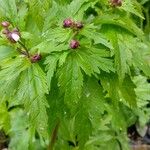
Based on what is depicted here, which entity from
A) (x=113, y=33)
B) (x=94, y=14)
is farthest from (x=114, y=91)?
(x=94, y=14)

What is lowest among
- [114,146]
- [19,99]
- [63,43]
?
[114,146]

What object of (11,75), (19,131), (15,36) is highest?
(15,36)

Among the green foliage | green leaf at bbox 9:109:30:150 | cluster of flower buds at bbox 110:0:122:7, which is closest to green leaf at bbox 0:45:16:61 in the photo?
the green foliage

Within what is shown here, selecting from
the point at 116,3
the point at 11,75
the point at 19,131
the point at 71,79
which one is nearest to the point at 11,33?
the point at 11,75

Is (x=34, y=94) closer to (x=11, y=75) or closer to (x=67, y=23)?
(x=11, y=75)

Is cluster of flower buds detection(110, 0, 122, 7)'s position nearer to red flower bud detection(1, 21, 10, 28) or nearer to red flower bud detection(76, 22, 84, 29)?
red flower bud detection(76, 22, 84, 29)

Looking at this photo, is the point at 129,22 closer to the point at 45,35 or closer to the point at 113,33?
the point at 113,33

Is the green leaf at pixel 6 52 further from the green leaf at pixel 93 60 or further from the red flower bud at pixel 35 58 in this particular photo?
the green leaf at pixel 93 60

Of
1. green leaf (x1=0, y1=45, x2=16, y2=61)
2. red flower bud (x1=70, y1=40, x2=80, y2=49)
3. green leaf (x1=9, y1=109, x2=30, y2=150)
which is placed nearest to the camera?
red flower bud (x1=70, y1=40, x2=80, y2=49)
